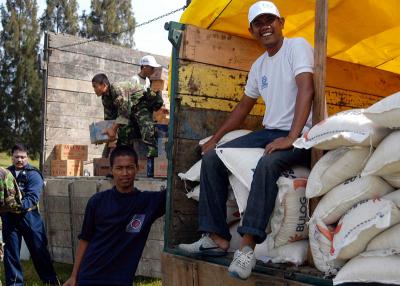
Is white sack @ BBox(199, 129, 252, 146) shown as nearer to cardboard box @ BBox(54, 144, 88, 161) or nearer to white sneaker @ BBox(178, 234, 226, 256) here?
white sneaker @ BBox(178, 234, 226, 256)

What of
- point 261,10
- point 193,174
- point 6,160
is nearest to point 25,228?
point 193,174

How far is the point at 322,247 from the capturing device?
8.86 feet

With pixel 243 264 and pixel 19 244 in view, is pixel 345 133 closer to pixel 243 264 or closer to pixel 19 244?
pixel 243 264

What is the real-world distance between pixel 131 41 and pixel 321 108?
35.8 m

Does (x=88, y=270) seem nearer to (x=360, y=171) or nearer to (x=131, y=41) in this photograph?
(x=360, y=171)

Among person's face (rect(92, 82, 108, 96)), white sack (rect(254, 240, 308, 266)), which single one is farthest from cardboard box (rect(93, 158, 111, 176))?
white sack (rect(254, 240, 308, 266))

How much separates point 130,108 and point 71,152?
2528mm

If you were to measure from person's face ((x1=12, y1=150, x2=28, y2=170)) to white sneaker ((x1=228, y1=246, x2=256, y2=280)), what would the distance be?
4346 millimetres

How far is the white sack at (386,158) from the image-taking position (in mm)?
2412

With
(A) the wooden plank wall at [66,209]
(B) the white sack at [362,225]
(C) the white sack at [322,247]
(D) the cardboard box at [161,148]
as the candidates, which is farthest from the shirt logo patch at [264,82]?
(A) the wooden plank wall at [66,209]

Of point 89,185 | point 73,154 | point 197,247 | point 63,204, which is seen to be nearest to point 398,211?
point 197,247

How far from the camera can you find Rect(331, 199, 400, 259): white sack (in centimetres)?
239

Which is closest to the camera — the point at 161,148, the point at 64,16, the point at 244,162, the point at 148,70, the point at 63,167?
the point at 244,162

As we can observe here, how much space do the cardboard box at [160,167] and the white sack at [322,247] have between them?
4062 mm
